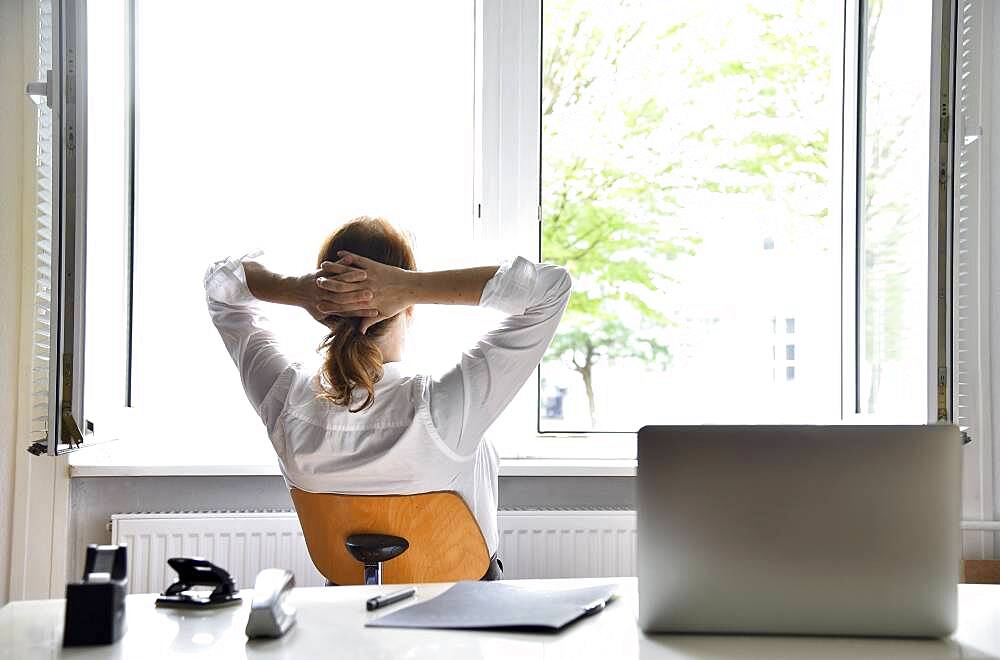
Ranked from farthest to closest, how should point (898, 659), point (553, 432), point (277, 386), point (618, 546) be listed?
point (553, 432), point (618, 546), point (277, 386), point (898, 659)

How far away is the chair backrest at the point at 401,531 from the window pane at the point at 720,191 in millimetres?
1094

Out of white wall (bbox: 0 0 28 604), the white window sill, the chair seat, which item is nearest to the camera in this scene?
the chair seat

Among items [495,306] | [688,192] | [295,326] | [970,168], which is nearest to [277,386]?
[495,306]

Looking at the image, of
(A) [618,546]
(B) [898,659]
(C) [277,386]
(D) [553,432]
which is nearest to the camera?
(B) [898,659]

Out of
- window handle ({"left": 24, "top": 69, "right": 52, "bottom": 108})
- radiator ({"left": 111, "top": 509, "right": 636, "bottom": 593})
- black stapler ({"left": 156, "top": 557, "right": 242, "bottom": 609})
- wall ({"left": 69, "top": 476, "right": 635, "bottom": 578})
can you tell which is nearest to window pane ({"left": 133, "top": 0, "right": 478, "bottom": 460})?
wall ({"left": 69, "top": 476, "right": 635, "bottom": 578})

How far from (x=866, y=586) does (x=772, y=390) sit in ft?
6.44

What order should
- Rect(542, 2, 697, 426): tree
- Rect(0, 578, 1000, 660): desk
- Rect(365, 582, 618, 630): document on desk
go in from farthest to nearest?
Rect(542, 2, 697, 426): tree < Rect(365, 582, 618, 630): document on desk < Rect(0, 578, 1000, 660): desk

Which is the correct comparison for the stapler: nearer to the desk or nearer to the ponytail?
the desk

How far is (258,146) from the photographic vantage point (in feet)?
9.19

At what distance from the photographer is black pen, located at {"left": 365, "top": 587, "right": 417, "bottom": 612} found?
1.24 meters

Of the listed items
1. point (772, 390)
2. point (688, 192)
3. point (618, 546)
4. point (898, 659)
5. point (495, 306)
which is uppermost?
point (688, 192)

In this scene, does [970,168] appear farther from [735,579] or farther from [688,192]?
[735,579]

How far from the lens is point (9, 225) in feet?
8.05

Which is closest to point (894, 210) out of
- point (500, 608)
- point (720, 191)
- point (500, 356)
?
point (720, 191)
